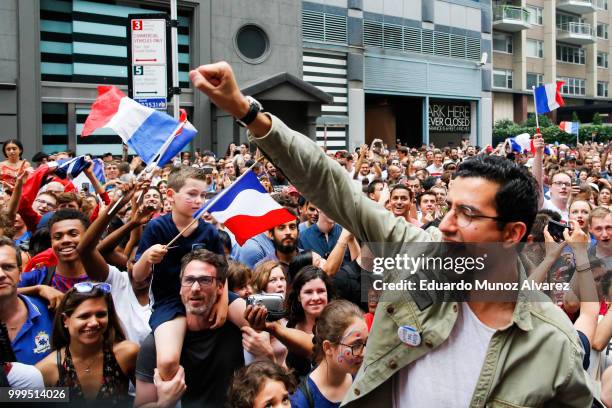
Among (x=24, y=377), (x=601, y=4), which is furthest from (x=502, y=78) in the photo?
(x=24, y=377)

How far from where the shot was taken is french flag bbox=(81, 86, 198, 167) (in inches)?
255

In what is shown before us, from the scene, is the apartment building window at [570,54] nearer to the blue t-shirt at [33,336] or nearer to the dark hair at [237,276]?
the dark hair at [237,276]

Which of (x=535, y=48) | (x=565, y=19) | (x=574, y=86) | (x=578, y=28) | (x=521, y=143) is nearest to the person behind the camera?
(x=521, y=143)

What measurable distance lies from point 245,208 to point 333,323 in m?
1.62

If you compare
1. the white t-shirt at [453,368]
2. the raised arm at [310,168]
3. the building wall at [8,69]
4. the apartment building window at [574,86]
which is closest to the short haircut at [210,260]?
the raised arm at [310,168]

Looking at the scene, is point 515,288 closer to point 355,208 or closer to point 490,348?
point 490,348

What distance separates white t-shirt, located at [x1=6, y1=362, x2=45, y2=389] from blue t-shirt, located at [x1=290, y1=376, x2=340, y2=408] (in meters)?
1.37

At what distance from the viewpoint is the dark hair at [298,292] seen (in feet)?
14.9

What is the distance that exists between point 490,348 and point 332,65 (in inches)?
1032

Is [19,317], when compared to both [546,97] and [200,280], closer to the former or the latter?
[200,280]

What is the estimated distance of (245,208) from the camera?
5.04 meters

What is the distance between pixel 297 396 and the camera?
11.7 ft

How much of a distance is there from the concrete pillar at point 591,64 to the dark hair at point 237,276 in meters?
55.3

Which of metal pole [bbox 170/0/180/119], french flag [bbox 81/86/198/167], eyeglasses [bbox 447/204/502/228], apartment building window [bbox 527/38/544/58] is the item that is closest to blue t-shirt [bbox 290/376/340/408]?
eyeglasses [bbox 447/204/502/228]
